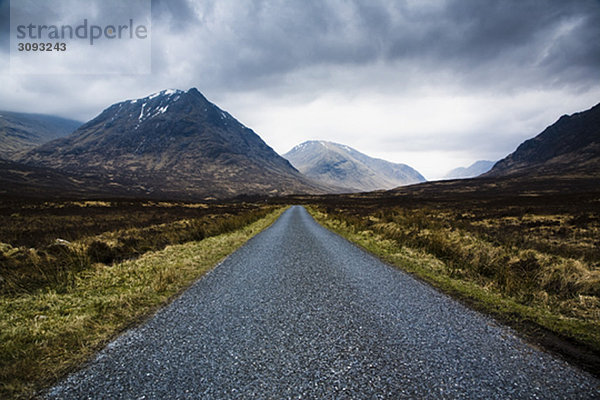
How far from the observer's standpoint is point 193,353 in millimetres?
4297

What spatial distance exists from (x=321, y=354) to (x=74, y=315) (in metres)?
5.31

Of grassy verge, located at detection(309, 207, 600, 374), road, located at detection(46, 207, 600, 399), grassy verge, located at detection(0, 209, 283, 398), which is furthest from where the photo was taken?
grassy verge, located at detection(309, 207, 600, 374)

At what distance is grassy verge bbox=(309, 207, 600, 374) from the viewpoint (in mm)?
4875

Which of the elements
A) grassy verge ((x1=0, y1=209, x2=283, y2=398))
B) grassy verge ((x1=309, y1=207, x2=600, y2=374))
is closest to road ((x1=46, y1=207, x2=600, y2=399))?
grassy verge ((x1=0, y1=209, x2=283, y2=398))

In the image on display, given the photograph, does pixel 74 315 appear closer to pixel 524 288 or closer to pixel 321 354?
pixel 321 354

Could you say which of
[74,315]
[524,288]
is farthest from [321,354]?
[524,288]

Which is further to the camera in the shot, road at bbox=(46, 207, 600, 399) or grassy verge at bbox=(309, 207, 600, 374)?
grassy verge at bbox=(309, 207, 600, 374)

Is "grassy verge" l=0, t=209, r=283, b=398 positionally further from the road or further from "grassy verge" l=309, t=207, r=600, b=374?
"grassy verge" l=309, t=207, r=600, b=374

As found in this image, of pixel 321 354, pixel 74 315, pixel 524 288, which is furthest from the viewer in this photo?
pixel 524 288

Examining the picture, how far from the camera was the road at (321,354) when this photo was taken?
3.43 m

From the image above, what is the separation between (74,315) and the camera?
5.63 m

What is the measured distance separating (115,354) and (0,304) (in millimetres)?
4733

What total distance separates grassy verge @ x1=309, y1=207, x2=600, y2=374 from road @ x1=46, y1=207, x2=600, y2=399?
70 centimetres

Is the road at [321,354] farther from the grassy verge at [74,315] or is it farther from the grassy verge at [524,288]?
the grassy verge at [524,288]
